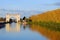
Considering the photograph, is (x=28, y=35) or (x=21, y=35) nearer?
(x=21, y=35)

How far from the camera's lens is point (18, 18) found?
86.2m

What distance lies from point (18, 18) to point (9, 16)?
404 centimetres

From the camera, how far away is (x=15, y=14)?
290 feet

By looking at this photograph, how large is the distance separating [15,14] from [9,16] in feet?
11.4

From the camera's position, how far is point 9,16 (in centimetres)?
8619
